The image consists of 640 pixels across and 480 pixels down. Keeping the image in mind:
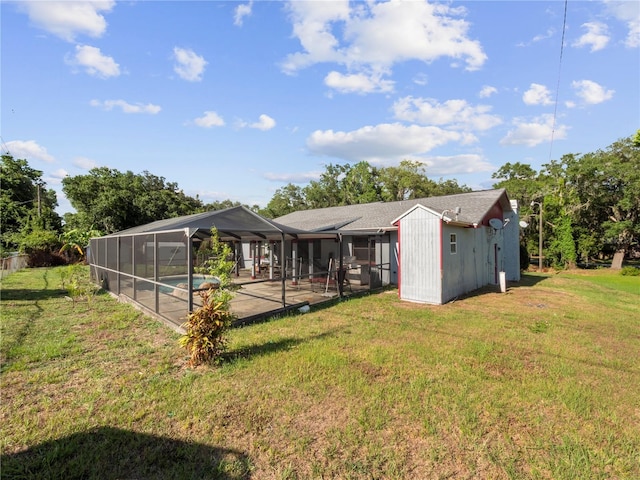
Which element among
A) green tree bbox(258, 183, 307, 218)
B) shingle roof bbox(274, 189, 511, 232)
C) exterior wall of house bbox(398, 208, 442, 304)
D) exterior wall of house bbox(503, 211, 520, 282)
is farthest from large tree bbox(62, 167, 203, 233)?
exterior wall of house bbox(503, 211, 520, 282)

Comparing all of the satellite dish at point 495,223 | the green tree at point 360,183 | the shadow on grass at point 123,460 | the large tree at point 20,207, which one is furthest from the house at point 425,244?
the large tree at point 20,207

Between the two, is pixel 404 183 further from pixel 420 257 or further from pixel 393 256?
pixel 420 257

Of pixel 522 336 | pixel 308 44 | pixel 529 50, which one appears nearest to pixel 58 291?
pixel 308 44

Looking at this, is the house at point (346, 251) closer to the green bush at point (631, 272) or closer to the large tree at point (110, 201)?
the green bush at point (631, 272)

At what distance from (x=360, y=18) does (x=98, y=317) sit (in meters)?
10.6

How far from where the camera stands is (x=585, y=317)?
752cm

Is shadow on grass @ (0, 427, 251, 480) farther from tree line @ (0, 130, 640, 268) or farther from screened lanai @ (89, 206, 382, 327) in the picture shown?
tree line @ (0, 130, 640, 268)

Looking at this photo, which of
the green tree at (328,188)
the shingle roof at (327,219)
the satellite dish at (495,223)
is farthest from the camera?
the green tree at (328,188)

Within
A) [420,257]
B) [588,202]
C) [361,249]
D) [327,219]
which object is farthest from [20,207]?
[588,202]

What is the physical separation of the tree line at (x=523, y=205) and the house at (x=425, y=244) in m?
10.9

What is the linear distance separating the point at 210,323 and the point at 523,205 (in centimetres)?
2727

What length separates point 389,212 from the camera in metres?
14.3

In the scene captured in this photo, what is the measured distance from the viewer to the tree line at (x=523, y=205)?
21.5m

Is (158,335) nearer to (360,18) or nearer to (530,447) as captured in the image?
(530,447)
